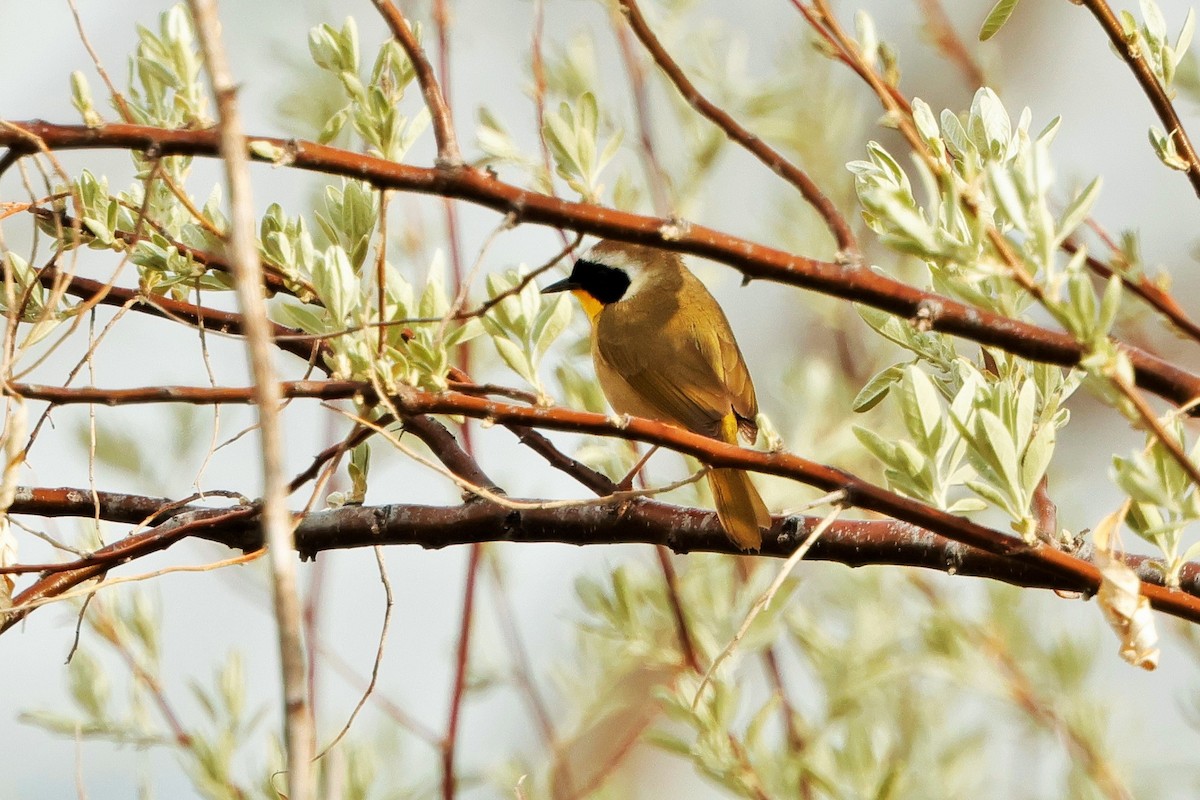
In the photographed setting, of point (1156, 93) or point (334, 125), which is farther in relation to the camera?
point (334, 125)

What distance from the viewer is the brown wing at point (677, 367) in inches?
133

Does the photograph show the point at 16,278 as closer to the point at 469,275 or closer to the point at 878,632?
the point at 469,275

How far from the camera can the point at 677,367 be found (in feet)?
11.6

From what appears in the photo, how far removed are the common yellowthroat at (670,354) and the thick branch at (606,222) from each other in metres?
1.74

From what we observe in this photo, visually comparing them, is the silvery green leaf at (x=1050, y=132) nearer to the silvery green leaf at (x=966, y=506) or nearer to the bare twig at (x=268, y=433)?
the silvery green leaf at (x=966, y=506)

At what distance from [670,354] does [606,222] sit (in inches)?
91.4

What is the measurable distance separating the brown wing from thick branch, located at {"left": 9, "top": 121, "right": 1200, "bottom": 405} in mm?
1959

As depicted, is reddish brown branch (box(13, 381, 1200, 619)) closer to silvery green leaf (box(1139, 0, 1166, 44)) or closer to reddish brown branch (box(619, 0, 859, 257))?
reddish brown branch (box(619, 0, 859, 257))

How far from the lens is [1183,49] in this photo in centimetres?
159

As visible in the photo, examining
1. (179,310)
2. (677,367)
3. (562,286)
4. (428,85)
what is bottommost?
(428,85)

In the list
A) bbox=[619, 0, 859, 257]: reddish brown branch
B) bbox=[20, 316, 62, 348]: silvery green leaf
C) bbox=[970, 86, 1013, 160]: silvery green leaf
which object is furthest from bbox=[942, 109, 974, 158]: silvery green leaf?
bbox=[20, 316, 62, 348]: silvery green leaf

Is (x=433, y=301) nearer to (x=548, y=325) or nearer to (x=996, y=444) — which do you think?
(x=548, y=325)

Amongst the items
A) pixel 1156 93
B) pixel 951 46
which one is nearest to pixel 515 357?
pixel 1156 93

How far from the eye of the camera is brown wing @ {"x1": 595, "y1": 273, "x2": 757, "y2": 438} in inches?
133
